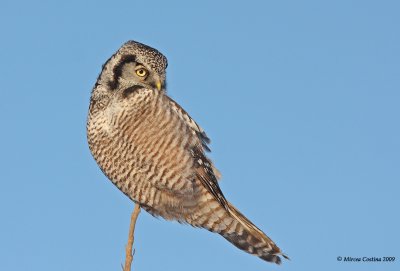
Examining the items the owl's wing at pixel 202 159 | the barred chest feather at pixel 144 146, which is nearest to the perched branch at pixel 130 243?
the barred chest feather at pixel 144 146

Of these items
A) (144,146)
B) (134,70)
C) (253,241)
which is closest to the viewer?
(144,146)

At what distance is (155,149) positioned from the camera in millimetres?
8258

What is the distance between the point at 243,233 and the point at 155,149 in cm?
170

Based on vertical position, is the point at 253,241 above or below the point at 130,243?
above

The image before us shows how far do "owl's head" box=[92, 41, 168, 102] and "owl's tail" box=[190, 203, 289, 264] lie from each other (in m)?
1.86

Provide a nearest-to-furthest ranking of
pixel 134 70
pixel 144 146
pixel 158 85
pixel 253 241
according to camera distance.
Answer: pixel 144 146
pixel 158 85
pixel 134 70
pixel 253 241

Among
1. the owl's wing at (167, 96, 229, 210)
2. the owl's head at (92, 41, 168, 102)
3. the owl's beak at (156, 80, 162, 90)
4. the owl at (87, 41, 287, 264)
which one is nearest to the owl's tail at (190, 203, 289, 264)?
the owl at (87, 41, 287, 264)

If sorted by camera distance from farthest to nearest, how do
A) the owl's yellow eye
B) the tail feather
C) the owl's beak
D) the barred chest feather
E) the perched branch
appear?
the tail feather
the owl's yellow eye
the owl's beak
the barred chest feather
the perched branch

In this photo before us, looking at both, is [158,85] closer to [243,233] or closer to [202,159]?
[202,159]

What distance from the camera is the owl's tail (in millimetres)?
8758

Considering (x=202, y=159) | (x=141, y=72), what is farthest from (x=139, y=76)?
(x=202, y=159)

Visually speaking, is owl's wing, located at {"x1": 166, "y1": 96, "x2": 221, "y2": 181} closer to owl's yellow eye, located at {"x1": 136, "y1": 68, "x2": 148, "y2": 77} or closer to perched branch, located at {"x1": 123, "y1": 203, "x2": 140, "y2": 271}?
owl's yellow eye, located at {"x1": 136, "y1": 68, "x2": 148, "y2": 77}

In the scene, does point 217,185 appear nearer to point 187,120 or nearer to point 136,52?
point 187,120

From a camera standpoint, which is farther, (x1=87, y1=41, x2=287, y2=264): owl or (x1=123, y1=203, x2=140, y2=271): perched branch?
(x1=87, y1=41, x2=287, y2=264): owl
